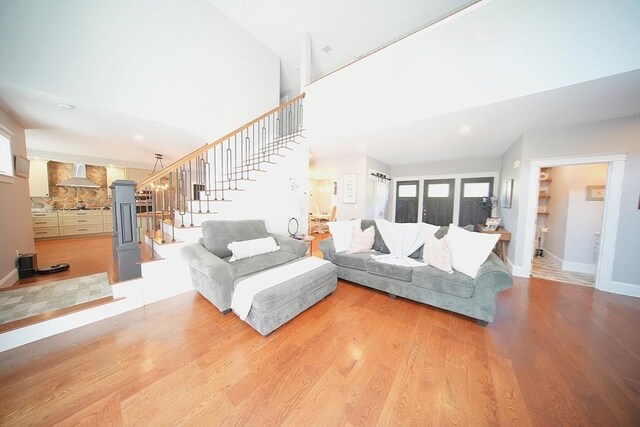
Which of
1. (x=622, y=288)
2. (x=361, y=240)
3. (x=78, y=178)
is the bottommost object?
(x=622, y=288)

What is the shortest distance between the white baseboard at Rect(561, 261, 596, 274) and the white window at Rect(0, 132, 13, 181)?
29.1 feet

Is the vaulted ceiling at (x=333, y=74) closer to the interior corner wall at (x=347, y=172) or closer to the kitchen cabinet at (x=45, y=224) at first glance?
the interior corner wall at (x=347, y=172)

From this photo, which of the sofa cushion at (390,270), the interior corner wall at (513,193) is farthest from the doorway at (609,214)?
the sofa cushion at (390,270)

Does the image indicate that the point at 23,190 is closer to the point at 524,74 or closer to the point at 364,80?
the point at 364,80

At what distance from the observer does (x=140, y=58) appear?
2.94m

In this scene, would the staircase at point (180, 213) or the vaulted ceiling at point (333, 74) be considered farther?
the vaulted ceiling at point (333, 74)

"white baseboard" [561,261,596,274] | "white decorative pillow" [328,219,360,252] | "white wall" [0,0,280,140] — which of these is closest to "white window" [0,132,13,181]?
"white wall" [0,0,280,140]

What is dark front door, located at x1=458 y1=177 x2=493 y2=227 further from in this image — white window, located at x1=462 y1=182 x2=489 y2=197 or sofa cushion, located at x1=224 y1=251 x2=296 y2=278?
sofa cushion, located at x1=224 y1=251 x2=296 y2=278

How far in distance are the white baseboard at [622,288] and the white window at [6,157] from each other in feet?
27.3

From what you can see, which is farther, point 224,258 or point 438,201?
point 438,201

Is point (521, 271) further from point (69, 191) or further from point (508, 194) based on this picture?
point (69, 191)

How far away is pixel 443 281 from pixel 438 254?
32cm

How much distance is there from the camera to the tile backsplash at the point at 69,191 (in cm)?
539

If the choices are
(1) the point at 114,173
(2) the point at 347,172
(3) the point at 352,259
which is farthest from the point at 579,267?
(1) the point at 114,173
